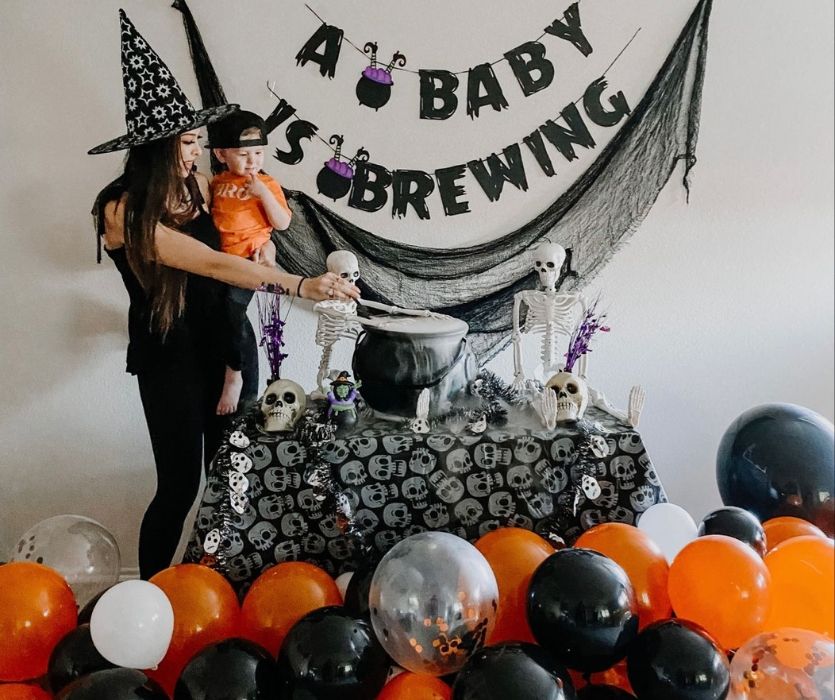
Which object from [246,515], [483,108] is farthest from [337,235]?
[246,515]

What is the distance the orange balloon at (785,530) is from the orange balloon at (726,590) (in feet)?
0.91

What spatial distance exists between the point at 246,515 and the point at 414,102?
43.4 inches

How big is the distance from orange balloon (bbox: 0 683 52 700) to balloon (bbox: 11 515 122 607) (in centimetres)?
31

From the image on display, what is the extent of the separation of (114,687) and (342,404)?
0.69 m

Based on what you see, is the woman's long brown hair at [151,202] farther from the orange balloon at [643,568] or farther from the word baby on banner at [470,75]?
the orange balloon at [643,568]

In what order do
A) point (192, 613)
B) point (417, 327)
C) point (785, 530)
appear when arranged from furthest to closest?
1. point (417, 327)
2. point (785, 530)
3. point (192, 613)

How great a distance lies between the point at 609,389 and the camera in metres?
1.92

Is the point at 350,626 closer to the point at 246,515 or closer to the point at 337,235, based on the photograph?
the point at 246,515

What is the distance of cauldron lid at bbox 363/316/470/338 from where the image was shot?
59.7 inches

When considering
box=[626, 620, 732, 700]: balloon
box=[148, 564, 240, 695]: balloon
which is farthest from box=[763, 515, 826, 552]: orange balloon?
box=[148, 564, 240, 695]: balloon

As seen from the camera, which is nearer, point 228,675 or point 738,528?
point 228,675

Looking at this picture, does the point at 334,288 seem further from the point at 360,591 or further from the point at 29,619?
the point at 29,619

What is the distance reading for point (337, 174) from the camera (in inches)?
68.8

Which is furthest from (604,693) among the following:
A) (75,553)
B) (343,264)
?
(75,553)
